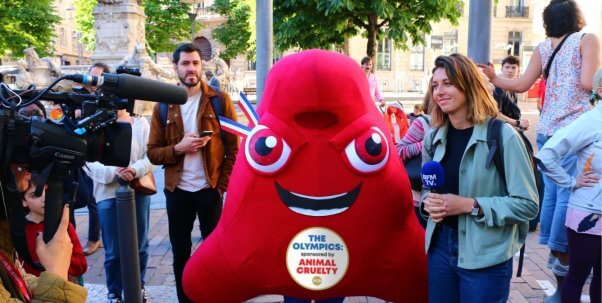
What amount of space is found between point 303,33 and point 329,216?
21.6 ft

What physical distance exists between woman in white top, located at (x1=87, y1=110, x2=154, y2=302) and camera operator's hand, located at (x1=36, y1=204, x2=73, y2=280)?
6.11ft

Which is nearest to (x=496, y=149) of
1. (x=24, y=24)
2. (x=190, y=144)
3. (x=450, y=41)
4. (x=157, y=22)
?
(x=190, y=144)

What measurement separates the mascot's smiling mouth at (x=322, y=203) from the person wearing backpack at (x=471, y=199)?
0.38m

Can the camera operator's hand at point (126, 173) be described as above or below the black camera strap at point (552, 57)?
below

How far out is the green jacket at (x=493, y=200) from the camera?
7.03 ft

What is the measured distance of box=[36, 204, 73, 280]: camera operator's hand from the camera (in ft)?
5.36

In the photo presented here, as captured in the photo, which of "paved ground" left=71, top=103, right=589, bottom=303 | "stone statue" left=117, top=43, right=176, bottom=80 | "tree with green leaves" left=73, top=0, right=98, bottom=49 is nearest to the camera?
"paved ground" left=71, top=103, right=589, bottom=303

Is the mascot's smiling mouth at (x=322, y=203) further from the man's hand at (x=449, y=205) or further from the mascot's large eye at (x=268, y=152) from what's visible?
the man's hand at (x=449, y=205)

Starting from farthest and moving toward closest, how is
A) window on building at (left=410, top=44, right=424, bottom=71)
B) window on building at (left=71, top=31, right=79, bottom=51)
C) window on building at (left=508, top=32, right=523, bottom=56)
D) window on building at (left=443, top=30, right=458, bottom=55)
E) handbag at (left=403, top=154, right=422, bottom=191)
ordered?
window on building at (left=71, top=31, right=79, bottom=51)
window on building at (left=508, top=32, right=523, bottom=56)
window on building at (left=443, top=30, right=458, bottom=55)
window on building at (left=410, top=44, right=424, bottom=71)
handbag at (left=403, top=154, right=422, bottom=191)

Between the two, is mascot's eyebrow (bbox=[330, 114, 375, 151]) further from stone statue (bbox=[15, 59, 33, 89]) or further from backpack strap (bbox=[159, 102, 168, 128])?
stone statue (bbox=[15, 59, 33, 89])

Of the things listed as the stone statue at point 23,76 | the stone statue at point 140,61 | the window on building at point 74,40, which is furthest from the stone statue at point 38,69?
the window on building at point 74,40

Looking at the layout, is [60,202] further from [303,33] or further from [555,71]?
[303,33]

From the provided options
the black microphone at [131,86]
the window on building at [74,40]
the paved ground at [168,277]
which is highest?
the window on building at [74,40]

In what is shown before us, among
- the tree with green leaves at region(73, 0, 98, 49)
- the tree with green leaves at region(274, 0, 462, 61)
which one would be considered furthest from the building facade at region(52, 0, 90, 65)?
the tree with green leaves at region(274, 0, 462, 61)
